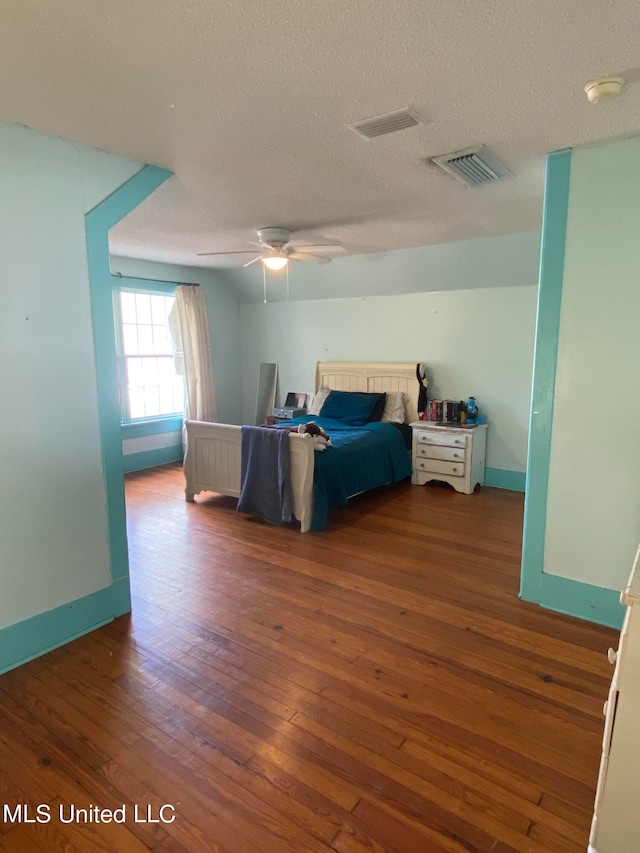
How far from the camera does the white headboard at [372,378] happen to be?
5285mm

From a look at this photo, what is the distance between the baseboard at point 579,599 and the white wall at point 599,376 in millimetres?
50

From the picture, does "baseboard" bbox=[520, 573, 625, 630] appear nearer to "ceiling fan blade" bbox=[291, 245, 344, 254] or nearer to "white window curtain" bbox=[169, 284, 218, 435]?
"ceiling fan blade" bbox=[291, 245, 344, 254]

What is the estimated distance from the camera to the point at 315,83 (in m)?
1.72

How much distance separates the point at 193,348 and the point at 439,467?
10.9ft

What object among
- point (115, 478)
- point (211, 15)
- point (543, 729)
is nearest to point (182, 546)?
point (115, 478)

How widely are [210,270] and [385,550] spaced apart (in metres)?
4.47

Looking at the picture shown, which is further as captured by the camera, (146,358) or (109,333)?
(146,358)

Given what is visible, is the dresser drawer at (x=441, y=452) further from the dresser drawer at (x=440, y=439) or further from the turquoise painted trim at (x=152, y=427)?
the turquoise painted trim at (x=152, y=427)

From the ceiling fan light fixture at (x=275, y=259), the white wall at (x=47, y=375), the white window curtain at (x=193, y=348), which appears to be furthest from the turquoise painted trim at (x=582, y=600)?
the white window curtain at (x=193, y=348)

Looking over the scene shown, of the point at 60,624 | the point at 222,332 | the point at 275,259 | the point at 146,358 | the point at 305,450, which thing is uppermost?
the point at 275,259

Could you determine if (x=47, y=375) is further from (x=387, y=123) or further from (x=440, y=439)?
(x=440, y=439)

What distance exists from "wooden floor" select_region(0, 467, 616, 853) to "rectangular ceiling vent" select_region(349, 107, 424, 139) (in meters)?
2.35

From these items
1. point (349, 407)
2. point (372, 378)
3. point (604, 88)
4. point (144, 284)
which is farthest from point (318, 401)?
point (604, 88)

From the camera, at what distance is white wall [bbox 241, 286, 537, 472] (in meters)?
4.72
